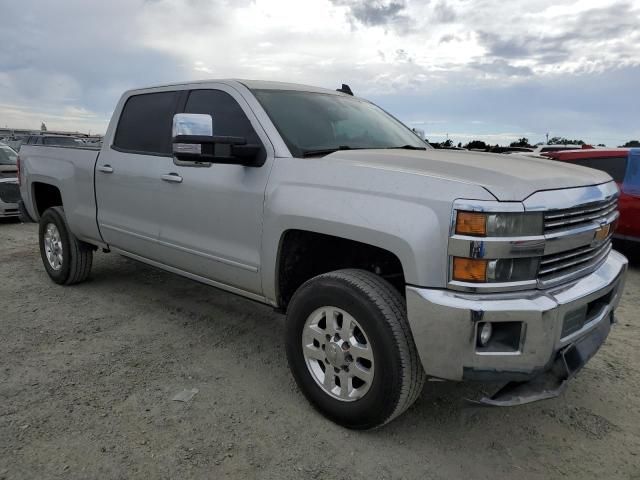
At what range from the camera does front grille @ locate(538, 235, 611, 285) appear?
2.33 meters

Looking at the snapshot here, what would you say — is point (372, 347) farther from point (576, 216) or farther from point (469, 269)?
point (576, 216)

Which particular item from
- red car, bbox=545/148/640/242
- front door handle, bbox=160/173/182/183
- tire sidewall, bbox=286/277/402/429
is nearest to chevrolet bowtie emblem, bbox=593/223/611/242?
tire sidewall, bbox=286/277/402/429

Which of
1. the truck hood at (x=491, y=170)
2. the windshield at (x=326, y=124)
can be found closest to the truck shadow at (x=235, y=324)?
the truck hood at (x=491, y=170)

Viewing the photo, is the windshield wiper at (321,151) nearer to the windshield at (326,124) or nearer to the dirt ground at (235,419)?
the windshield at (326,124)

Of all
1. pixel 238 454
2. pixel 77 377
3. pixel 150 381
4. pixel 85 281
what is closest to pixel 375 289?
pixel 238 454

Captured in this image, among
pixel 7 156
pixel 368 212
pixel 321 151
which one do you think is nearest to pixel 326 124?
pixel 321 151

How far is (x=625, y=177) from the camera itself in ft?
21.4

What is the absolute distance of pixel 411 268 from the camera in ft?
7.50

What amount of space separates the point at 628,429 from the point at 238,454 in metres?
2.14

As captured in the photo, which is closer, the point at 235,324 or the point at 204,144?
the point at 204,144

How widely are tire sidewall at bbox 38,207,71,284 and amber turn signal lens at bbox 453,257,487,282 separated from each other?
414 centimetres

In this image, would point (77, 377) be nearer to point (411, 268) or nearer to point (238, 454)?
point (238, 454)

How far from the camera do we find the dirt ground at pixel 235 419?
8.01 feet

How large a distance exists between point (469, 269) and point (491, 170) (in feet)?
1.80
